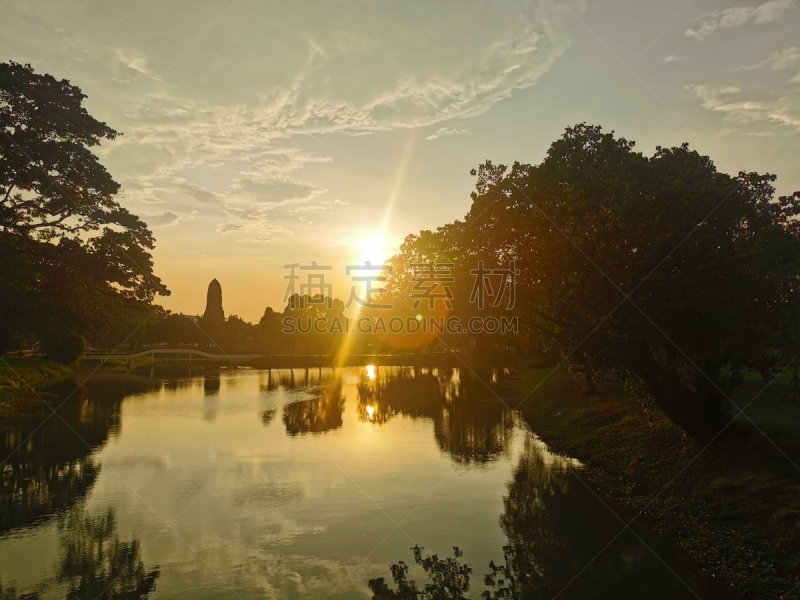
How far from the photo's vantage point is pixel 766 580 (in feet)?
41.8

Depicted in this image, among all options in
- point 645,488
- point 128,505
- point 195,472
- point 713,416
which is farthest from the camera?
point 195,472

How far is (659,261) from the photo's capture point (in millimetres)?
20625

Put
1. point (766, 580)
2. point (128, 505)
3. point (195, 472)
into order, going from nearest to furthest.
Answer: point (766, 580)
point (128, 505)
point (195, 472)

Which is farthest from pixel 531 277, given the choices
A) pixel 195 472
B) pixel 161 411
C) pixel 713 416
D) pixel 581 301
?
pixel 161 411

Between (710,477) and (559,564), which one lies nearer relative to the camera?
(559,564)

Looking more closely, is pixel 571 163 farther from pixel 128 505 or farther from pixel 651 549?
pixel 128 505

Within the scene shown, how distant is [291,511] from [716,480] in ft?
45.8

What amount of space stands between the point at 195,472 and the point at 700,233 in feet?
71.5

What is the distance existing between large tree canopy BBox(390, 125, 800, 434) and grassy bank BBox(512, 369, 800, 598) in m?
1.83

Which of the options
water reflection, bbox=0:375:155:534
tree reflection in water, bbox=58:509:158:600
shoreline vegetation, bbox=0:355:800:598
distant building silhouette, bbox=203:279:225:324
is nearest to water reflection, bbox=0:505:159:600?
tree reflection in water, bbox=58:509:158:600

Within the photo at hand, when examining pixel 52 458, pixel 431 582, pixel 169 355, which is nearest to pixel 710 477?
pixel 431 582

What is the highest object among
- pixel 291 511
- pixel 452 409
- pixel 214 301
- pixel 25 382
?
pixel 214 301

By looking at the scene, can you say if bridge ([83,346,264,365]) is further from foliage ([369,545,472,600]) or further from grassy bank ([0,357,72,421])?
foliage ([369,545,472,600])

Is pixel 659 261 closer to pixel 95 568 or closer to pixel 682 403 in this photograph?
pixel 682 403
